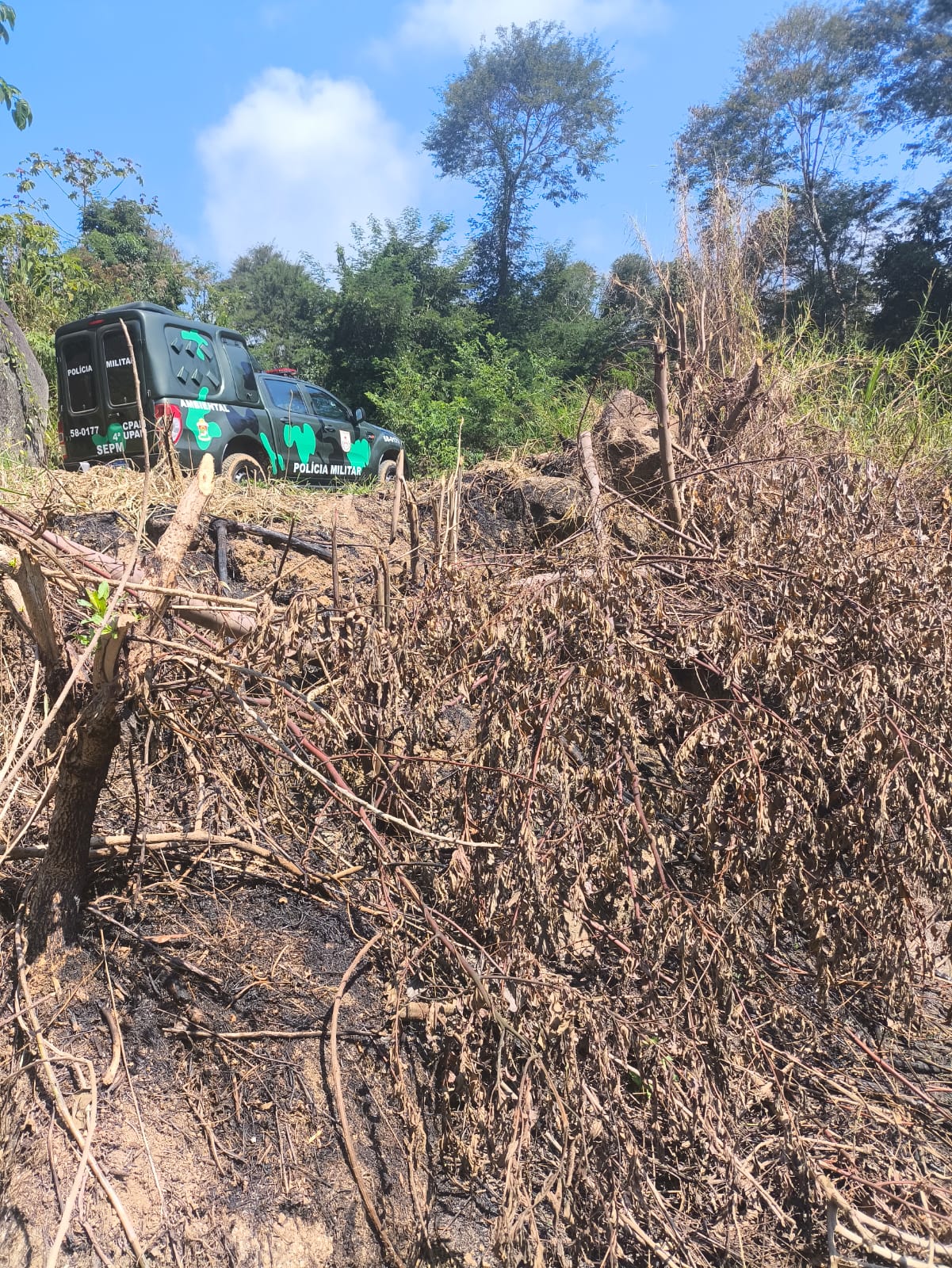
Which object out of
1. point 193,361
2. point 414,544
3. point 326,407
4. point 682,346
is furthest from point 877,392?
point 326,407

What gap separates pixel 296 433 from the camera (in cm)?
1002

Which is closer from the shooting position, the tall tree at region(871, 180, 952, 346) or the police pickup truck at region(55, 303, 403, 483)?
the police pickup truck at region(55, 303, 403, 483)

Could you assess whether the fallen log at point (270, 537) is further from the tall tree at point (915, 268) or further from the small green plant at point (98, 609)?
the tall tree at point (915, 268)

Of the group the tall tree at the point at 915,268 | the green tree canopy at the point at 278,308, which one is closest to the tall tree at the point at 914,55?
the tall tree at the point at 915,268

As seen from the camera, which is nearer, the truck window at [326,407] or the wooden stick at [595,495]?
the wooden stick at [595,495]

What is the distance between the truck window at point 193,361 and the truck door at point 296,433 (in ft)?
Answer: 3.10

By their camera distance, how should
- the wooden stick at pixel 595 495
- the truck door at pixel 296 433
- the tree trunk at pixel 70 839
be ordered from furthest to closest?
1. the truck door at pixel 296 433
2. the wooden stick at pixel 595 495
3. the tree trunk at pixel 70 839

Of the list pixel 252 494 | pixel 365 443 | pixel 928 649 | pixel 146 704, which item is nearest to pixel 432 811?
pixel 146 704

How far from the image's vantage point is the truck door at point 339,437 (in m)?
10.7

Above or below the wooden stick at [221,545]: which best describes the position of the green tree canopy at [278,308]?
above

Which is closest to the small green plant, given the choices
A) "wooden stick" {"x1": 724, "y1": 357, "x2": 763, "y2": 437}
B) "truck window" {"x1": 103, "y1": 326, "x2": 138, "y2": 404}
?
"wooden stick" {"x1": 724, "y1": 357, "x2": 763, "y2": 437}

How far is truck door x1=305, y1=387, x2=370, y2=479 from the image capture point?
422 inches

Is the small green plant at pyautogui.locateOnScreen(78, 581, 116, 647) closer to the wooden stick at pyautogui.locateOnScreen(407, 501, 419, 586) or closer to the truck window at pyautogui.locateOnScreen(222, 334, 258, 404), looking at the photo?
the wooden stick at pyautogui.locateOnScreen(407, 501, 419, 586)

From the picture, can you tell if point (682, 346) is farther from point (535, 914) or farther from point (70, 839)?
point (70, 839)
